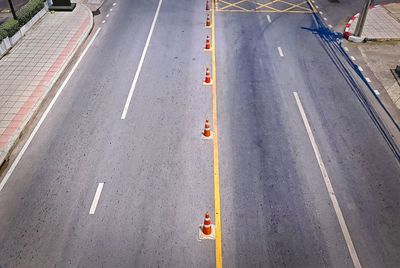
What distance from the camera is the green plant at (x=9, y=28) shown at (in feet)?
61.4

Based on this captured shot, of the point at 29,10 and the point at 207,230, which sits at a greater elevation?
the point at 29,10

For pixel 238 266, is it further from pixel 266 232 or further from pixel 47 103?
pixel 47 103

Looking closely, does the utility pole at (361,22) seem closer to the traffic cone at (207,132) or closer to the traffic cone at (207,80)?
the traffic cone at (207,80)

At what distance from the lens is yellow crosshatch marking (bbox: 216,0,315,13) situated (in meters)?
24.5

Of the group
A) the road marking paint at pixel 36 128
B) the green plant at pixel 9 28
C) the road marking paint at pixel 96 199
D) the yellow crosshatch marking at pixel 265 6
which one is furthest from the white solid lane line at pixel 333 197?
the green plant at pixel 9 28

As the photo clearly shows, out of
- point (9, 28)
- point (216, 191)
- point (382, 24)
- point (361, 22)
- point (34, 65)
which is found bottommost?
point (382, 24)

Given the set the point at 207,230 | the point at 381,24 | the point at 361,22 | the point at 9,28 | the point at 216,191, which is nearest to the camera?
the point at 207,230

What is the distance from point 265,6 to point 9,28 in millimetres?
16014

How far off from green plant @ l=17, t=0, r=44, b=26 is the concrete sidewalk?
2.09 feet

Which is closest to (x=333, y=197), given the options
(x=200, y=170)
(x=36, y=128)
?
(x=200, y=170)

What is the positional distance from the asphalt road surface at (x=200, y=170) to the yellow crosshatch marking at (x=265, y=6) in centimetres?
658

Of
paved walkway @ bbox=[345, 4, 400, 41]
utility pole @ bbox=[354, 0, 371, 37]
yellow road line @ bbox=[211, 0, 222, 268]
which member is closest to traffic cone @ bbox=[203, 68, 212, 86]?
yellow road line @ bbox=[211, 0, 222, 268]

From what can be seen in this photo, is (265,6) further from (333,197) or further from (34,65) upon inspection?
(333,197)

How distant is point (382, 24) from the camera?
22.7 metres
